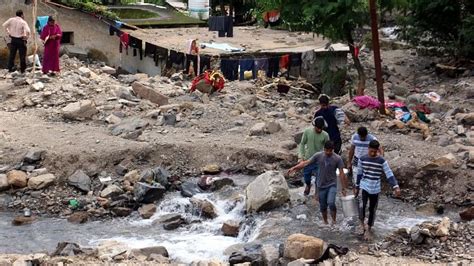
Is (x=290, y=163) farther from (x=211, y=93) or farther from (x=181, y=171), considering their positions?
(x=211, y=93)

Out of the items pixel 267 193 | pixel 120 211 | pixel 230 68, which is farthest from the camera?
pixel 230 68

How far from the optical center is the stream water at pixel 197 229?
10.0 meters

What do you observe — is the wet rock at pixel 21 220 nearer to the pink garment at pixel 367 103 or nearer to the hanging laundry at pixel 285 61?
the pink garment at pixel 367 103

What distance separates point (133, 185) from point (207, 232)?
192 cm

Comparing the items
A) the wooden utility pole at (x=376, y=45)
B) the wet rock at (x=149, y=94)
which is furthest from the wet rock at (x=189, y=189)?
the wooden utility pole at (x=376, y=45)

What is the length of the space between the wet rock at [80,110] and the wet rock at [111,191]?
3153 mm

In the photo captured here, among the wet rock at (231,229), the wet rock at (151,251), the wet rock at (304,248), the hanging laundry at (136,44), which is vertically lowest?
the wet rock at (231,229)

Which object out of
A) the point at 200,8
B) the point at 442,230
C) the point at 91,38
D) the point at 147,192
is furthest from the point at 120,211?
the point at 200,8

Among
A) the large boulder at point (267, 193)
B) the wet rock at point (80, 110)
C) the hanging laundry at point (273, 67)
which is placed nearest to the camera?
the large boulder at point (267, 193)

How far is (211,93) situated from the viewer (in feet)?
54.6

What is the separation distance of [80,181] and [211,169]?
2313 mm

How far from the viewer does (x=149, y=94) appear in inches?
624

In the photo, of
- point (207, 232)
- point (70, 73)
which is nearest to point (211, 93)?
point (70, 73)

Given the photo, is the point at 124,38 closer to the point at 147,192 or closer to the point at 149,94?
the point at 149,94
